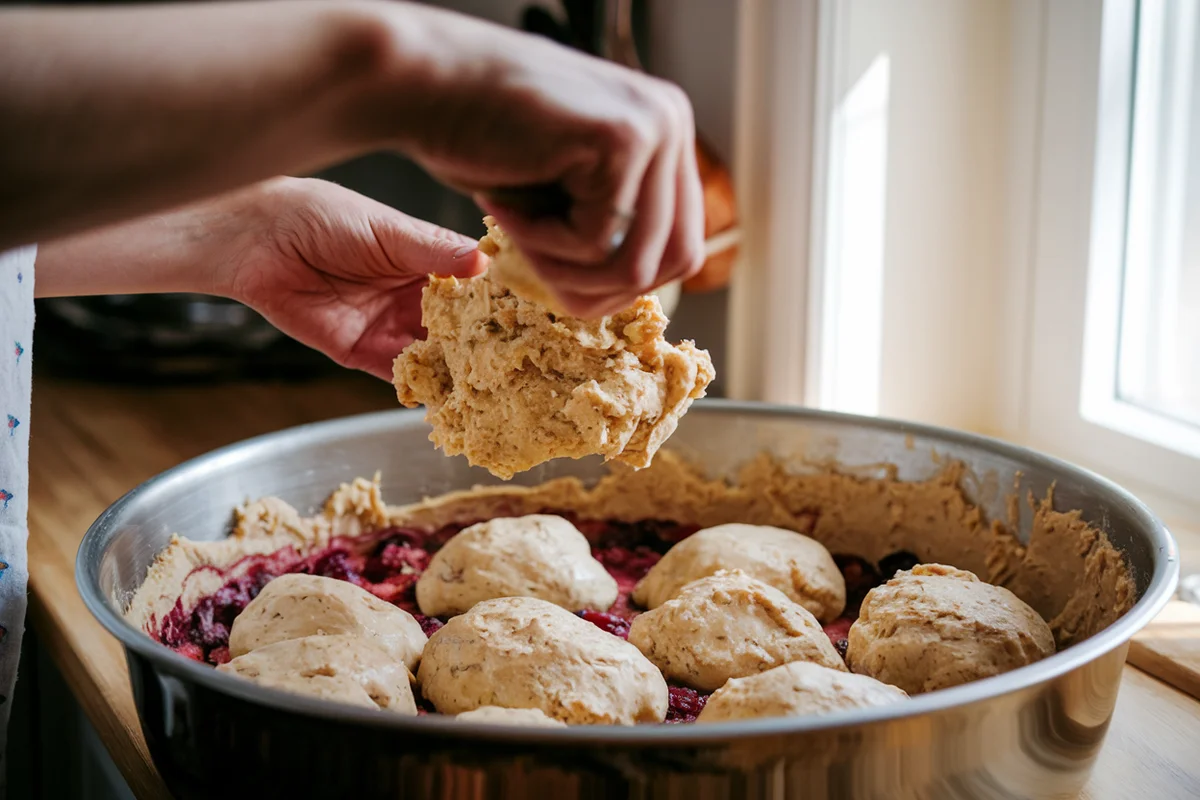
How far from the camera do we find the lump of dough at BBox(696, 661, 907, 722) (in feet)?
2.98

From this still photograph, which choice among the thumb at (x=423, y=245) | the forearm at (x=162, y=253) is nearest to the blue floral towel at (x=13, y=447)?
the forearm at (x=162, y=253)

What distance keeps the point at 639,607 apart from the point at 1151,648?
584 millimetres

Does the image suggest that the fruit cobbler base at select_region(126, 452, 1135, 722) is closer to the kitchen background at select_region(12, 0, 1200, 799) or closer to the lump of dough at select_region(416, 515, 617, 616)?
the lump of dough at select_region(416, 515, 617, 616)

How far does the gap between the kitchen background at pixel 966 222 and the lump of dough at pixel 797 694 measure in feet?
2.29

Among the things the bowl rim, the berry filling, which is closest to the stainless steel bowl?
the bowl rim

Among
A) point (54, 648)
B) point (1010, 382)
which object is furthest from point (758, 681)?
point (1010, 382)

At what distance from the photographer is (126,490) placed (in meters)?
1.90

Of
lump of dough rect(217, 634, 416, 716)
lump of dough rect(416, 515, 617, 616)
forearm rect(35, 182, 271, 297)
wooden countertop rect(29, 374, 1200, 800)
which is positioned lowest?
wooden countertop rect(29, 374, 1200, 800)

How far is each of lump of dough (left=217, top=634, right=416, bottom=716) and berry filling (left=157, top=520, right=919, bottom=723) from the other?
96 millimetres

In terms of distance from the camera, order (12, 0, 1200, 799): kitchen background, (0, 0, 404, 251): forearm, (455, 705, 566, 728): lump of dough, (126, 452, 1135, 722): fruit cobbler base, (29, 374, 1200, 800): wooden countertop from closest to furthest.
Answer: (0, 0, 404, 251): forearm, (455, 705, 566, 728): lump of dough, (29, 374, 1200, 800): wooden countertop, (126, 452, 1135, 722): fruit cobbler base, (12, 0, 1200, 799): kitchen background

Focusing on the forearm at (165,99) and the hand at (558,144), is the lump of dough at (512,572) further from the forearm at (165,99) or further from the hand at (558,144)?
the forearm at (165,99)

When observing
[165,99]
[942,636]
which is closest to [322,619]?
[942,636]

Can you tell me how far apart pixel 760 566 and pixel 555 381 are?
15.7 inches

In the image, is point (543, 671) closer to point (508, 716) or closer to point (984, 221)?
point (508, 716)
